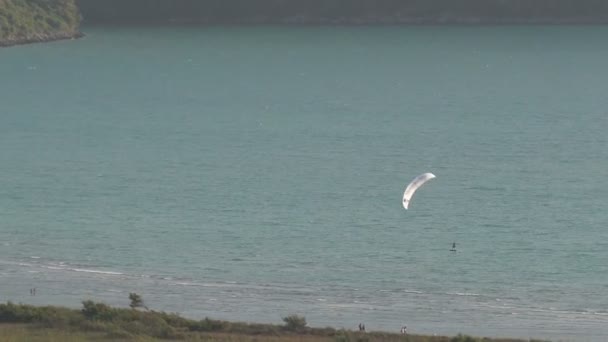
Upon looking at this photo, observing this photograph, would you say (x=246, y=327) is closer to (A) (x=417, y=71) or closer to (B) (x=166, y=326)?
(B) (x=166, y=326)

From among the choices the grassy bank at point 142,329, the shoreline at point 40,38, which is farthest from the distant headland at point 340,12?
the grassy bank at point 142,329

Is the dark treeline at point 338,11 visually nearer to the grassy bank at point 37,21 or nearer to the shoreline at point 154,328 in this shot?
the grassy bank at point 37,21

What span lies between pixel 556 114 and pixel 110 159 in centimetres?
2048

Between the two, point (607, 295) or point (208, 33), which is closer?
point (607, 295)

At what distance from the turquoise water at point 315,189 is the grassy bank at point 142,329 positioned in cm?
249

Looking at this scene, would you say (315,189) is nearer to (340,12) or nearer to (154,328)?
(154,328)

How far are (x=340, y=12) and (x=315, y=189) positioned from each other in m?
65.6

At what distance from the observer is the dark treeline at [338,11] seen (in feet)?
361

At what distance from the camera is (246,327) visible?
30578mm

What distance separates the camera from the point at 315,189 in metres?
47.4

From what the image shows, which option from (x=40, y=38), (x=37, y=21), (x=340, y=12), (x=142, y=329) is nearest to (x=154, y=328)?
(x=142, y=329)

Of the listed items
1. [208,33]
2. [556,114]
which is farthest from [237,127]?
[208,33]

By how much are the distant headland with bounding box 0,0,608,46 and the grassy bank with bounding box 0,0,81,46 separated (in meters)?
7.61

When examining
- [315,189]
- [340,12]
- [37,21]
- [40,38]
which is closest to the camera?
[315,189]
